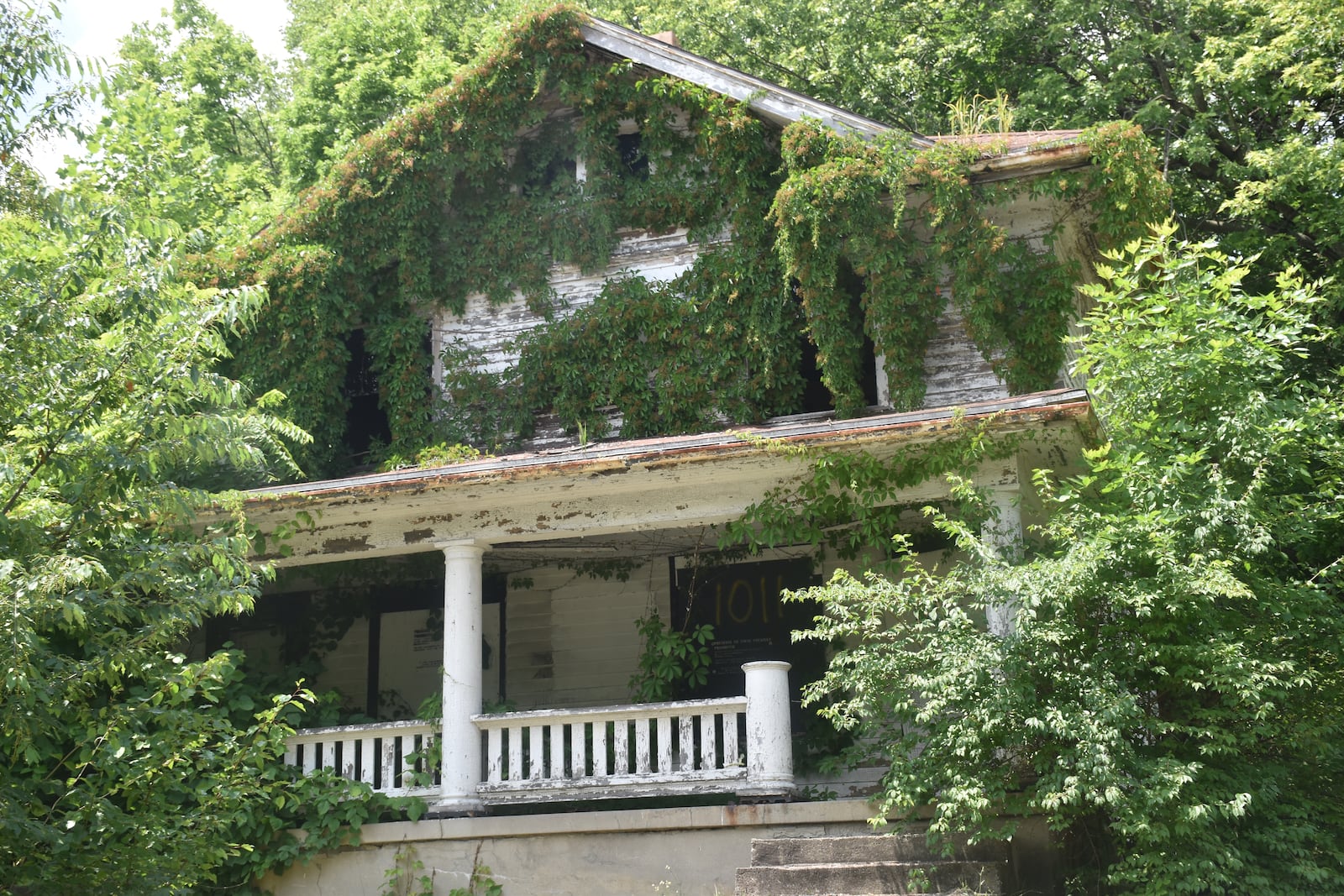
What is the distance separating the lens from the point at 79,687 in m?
7.26

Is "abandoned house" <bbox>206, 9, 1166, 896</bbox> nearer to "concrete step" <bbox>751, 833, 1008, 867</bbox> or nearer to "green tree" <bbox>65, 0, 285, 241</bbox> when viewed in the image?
"concrete step" <bbox>751, 833, 1008, 867</bbox>

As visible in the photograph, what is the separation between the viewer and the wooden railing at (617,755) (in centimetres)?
920

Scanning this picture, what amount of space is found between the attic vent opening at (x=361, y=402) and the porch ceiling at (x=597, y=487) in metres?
3.48

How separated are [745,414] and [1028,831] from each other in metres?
5.26

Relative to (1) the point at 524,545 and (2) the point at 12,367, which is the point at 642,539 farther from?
(2) the point at 12,367

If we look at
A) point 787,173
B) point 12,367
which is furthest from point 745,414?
point 12,367

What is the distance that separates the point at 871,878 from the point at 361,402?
349 inches

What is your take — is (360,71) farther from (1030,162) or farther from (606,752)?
(606,752)

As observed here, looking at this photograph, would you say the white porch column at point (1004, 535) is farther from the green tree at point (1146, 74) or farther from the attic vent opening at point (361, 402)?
the attic vent opening at point (361, 402)

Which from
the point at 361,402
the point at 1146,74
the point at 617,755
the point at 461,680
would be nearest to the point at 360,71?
the point at 361,402

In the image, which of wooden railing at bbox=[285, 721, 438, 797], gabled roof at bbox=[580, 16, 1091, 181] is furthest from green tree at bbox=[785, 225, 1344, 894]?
wooden railing at bbox=[285, 721, 438, 797]

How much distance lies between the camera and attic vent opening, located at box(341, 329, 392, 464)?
46.0 feet

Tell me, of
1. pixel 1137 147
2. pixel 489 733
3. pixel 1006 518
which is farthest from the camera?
pixel 1137 147

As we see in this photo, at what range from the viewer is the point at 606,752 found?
9602 mm
